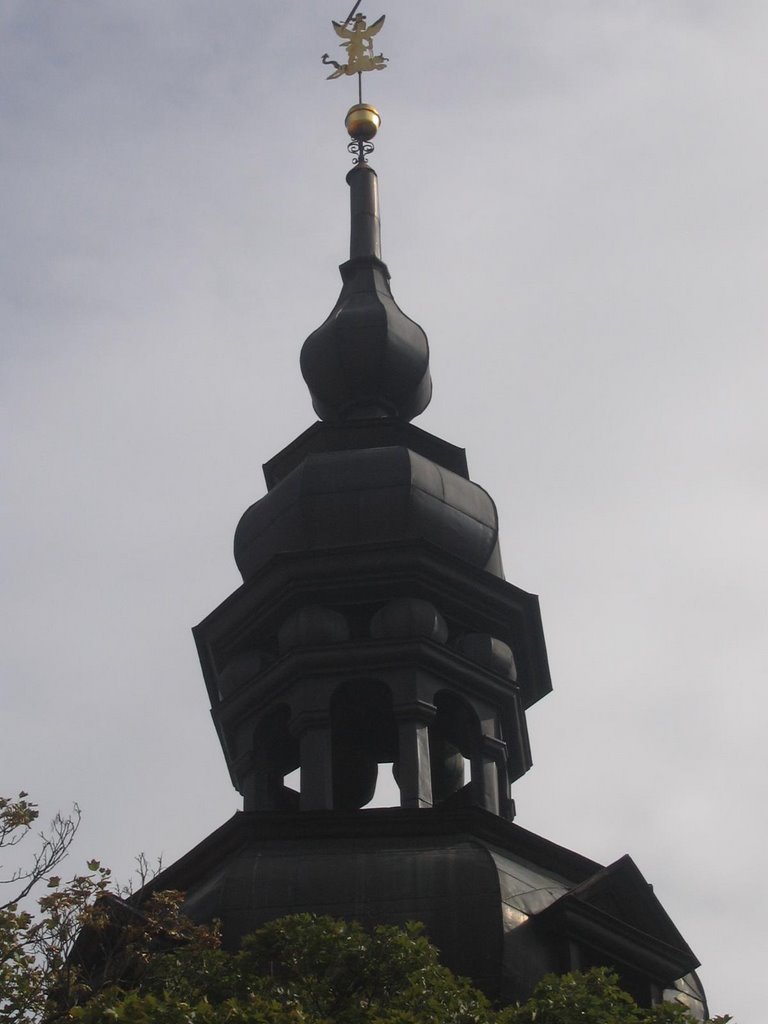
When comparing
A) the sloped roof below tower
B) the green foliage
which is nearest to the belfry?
the sloped roof below tower

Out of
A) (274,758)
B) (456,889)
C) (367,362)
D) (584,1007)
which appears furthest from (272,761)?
(584,1007)

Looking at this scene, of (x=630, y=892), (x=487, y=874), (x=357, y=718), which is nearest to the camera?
(x=487, y=874)

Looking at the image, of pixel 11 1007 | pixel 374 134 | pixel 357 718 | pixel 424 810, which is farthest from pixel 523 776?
pixel 11 1007

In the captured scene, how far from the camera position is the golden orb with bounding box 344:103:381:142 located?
145 ft

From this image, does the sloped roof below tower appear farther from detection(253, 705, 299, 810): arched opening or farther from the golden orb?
the golden orb

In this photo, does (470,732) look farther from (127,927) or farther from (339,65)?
(339,65)

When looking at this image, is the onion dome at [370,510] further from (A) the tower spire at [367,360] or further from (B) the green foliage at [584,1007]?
(B) the green foliage at [584,1007]

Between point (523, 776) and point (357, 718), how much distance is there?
289 cm

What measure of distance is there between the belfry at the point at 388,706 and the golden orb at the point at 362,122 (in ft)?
13.3

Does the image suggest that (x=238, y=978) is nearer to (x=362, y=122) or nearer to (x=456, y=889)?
(x=456, y=889)

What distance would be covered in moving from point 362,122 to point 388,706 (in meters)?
13.0

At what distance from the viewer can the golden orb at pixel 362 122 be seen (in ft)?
145

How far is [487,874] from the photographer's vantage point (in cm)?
3042

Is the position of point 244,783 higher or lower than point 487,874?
higher
